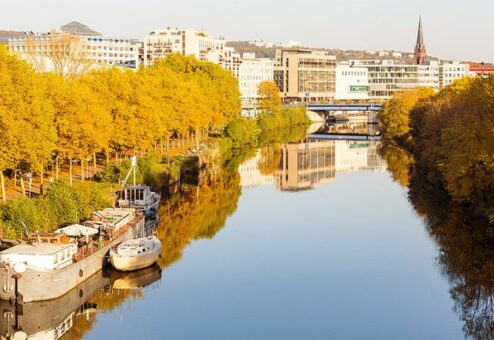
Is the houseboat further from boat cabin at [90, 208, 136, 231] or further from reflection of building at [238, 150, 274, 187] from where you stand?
reflection of building at [238, 150, 274, 187]

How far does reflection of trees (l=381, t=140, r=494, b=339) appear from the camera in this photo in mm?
32562

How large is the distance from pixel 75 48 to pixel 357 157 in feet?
135

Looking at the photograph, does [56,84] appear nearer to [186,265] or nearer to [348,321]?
[186,265]

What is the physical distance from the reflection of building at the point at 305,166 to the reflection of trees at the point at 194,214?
6.19 m

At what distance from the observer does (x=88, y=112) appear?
2063 inches

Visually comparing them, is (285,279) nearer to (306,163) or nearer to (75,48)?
(306,163)

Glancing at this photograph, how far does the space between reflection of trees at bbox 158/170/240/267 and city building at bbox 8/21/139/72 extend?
4280cm

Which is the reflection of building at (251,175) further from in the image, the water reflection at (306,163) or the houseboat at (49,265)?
the houseboat at (49,265)

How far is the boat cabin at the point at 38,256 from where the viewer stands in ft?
106

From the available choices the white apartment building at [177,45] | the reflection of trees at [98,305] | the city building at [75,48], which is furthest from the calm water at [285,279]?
the white apartment building at [177,45]

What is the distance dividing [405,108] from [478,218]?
5525cm

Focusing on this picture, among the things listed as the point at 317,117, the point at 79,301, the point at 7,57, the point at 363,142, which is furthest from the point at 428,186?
the point at 317,117

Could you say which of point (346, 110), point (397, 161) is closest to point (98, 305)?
point (397, 161)

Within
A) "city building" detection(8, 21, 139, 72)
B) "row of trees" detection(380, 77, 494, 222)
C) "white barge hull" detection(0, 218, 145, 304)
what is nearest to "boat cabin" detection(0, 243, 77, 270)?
"white barge hull" detection(0, 218, 145, 304)
